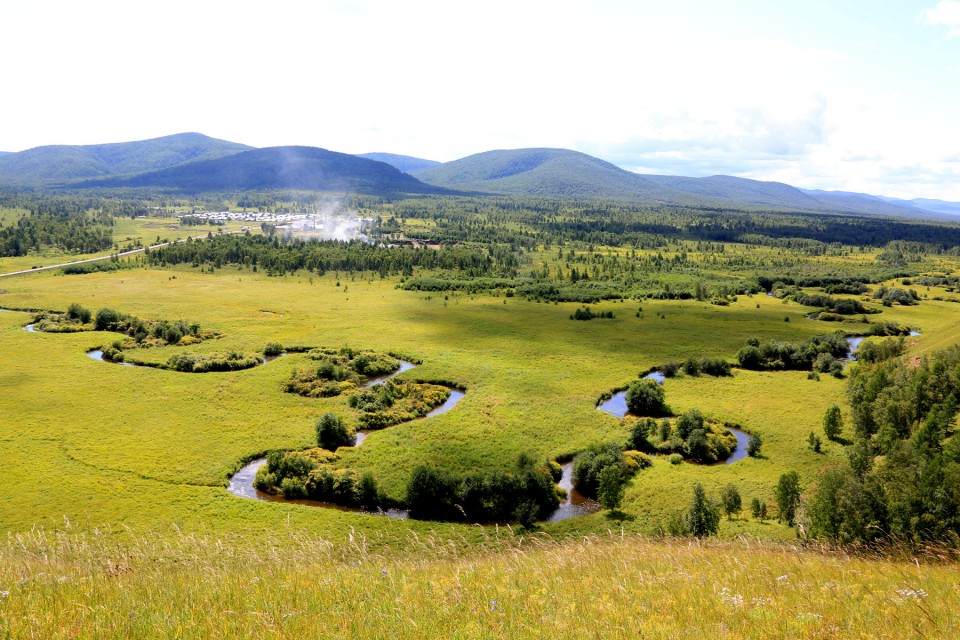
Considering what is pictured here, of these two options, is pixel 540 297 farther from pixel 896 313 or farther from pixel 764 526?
pixel 764 526

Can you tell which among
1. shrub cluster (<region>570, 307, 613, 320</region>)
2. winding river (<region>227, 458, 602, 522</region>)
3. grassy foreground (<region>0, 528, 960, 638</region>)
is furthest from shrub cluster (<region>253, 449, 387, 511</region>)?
shrub cluster (<region>570, 307, 613, 320</region>)

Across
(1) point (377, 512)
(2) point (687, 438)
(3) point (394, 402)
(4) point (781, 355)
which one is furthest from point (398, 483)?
(4) point (781, 355)

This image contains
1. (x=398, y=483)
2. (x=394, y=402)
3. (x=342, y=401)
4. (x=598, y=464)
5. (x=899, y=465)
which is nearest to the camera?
(x=899, y=465)

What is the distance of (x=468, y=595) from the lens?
916 centimetres

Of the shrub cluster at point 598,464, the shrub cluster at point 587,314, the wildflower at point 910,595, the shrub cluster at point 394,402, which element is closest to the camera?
the wildflower at point 910,595

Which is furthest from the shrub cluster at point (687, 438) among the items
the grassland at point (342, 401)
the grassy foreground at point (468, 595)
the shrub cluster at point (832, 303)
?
the shrub cluster at point (832, 303)

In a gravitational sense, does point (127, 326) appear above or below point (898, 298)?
below

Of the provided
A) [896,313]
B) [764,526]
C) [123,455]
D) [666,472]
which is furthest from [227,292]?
[896,313]

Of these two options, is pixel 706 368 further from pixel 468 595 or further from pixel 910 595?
pixel 468 595

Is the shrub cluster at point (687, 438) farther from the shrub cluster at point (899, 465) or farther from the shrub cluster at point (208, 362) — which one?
the shrub cluster at point (208, 362)

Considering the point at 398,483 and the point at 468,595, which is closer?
the point at 468,595

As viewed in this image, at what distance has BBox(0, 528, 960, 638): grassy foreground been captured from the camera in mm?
7531

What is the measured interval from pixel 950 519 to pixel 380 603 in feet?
101

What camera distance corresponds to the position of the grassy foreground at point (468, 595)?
7531mm
